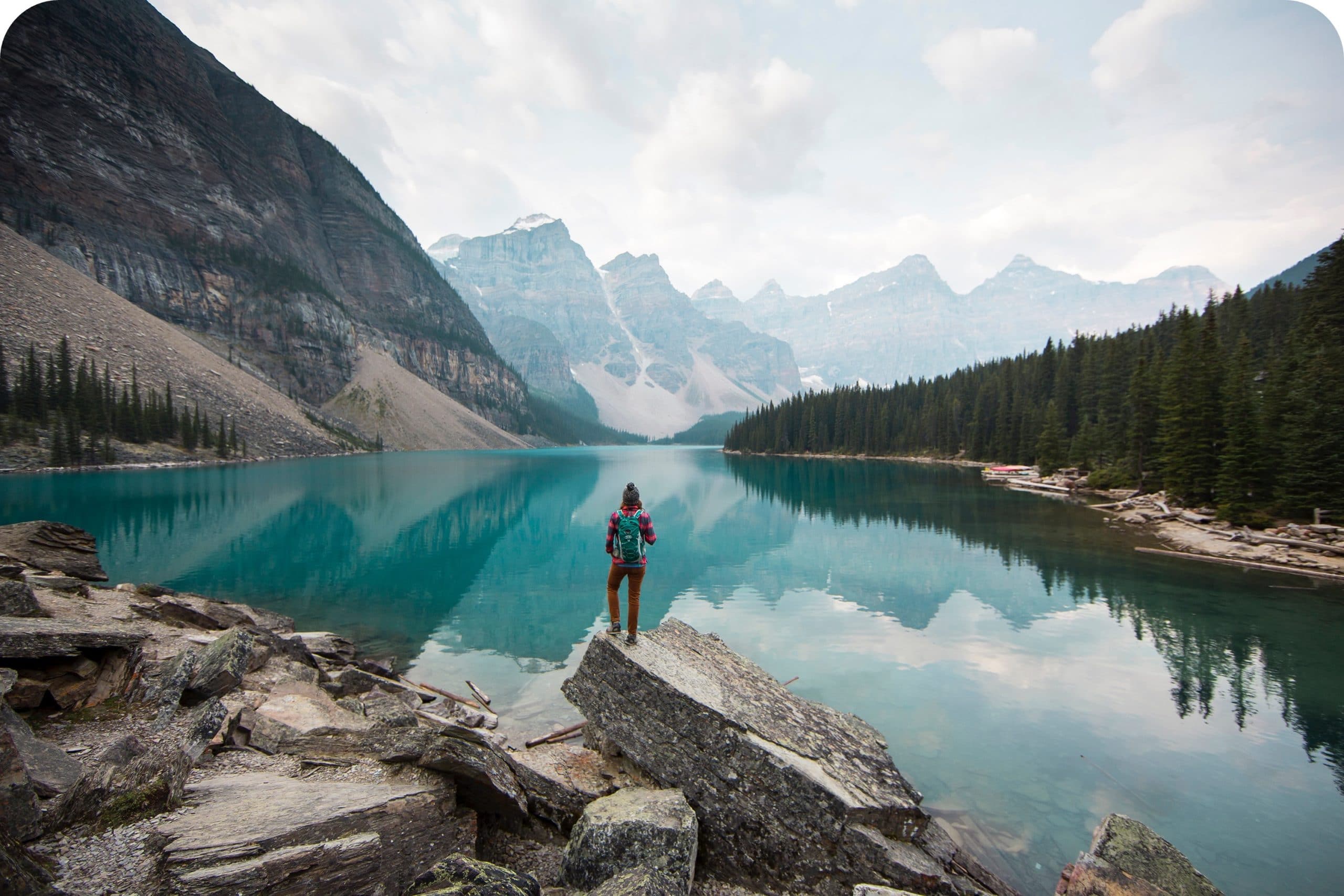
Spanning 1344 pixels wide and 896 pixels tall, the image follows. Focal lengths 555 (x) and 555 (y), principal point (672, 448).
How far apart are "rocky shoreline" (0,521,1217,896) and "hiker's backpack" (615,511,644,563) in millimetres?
1408

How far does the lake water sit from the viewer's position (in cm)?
1029

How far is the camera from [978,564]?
28656 mm

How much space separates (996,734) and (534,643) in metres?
13.4

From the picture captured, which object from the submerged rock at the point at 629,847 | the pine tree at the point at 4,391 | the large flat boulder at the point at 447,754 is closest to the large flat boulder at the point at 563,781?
the large flat boulder at the point at 447,754

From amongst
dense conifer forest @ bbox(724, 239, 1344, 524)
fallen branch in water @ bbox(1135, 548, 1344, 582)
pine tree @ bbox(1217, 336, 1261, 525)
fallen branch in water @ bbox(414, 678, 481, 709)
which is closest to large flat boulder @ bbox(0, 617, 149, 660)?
fallen branch in water @ bbox(414, 678, 481, 709)

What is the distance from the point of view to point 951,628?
65.1 ft

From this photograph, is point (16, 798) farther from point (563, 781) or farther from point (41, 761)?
point (563, 781)

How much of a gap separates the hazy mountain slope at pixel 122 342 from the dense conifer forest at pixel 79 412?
2.69 meters

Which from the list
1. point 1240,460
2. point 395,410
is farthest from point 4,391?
point 1240,460

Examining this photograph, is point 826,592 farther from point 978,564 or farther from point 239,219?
point 239,219

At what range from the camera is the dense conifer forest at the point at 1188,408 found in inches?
1208

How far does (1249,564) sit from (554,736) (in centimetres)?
3424

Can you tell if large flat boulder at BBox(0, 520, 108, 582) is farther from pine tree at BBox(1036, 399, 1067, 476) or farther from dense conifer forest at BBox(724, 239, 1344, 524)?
pine tree at BBox(1036, 399, 1067, 476)

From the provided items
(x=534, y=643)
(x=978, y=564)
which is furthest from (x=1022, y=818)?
(x=978, y=564)
